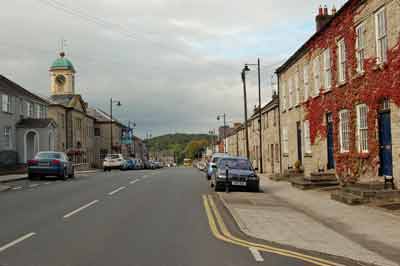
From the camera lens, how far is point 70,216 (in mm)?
12820

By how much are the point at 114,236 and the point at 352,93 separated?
1297 cm

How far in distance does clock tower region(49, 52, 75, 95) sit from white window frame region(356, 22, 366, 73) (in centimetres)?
6108

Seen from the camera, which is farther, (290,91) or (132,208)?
(290,91)

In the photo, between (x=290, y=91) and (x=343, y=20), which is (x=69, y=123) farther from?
(x=343, y=20)

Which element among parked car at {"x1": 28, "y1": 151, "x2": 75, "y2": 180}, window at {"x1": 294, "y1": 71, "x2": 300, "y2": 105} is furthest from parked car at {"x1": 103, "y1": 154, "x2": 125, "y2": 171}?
window at {"x1": 294, "y1": 71, "x2": 300, "y2": 105}

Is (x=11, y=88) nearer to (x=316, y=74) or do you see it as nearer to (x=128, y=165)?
(x=128, y=165)

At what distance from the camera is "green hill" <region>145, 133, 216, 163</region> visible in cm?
17012

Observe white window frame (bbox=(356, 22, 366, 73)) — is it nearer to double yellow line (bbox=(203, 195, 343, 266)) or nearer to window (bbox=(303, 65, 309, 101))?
window (bbox=(303, 65, 309, 101))

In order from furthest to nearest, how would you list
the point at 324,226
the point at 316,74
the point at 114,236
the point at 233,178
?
the point at 316,74
the point at 233,178
the point at 324,226
the point at 114,236

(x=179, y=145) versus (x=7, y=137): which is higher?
(x=179, y=145)

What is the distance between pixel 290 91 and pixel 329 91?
844 centimetres

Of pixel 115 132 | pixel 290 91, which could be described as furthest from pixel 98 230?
pixel 115 132

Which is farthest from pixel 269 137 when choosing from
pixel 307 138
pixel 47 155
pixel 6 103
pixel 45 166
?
pixel 6 103

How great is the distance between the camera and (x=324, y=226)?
11922mm
